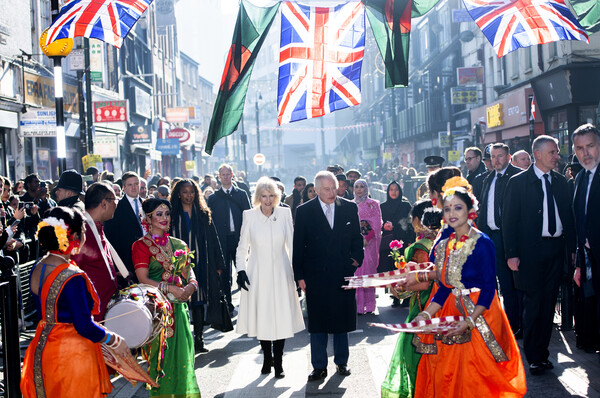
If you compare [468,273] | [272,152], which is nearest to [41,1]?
[468,273]

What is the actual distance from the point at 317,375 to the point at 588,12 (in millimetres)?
4920

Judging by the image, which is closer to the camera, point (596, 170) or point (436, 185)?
point (436, 185)

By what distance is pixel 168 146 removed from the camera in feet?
148

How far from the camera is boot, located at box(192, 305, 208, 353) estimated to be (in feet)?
28.3

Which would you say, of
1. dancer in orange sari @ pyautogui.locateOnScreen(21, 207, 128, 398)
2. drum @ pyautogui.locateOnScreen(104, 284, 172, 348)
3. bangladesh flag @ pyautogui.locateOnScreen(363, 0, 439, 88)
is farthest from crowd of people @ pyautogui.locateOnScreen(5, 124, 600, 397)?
bangladesh flag @ pyautogui.locateOnScreen(363, 0, 439, 88)

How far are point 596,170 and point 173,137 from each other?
42.2 metres

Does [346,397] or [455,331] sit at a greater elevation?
[455,331]

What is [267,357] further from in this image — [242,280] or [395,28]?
[395,28]

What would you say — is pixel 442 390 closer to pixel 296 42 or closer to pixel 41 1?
pixel 296 42

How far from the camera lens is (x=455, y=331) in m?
5.14

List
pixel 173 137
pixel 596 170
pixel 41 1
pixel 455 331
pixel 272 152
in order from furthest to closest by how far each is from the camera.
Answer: pixel 272 152 < pixel 173 137 < pixel 41 1 < pixel 596 170 < pixel 455 331

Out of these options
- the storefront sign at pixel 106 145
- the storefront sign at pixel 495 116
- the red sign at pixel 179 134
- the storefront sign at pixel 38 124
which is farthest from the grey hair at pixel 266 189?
the red sign at pixel 179 134

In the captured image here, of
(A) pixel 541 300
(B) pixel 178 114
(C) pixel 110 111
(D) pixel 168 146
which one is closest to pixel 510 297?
(A) pixel 541 300

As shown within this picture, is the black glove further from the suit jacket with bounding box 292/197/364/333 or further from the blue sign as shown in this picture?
the blue sign
